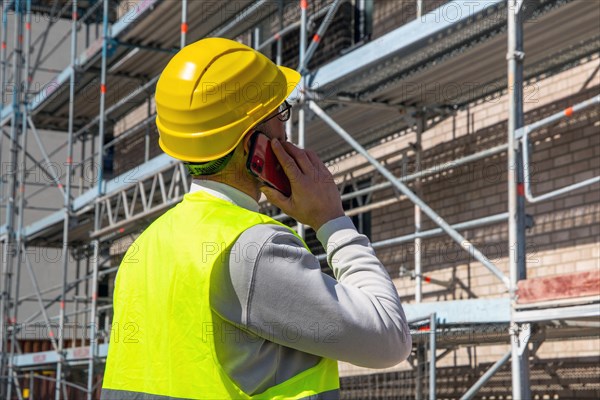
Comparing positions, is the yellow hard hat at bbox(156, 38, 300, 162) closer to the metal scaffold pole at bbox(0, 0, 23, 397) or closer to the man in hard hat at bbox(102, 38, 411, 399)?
the man in hard hat at bbox(102, 38, 411, 399)

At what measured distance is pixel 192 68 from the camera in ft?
6.25

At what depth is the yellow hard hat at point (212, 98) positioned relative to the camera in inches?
73.7

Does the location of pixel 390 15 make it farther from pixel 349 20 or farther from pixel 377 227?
pixel 377 227

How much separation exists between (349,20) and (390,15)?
53 centimetres

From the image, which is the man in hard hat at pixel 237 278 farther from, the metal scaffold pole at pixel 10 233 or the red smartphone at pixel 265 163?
the metal scaffold pole at pixel 10 233

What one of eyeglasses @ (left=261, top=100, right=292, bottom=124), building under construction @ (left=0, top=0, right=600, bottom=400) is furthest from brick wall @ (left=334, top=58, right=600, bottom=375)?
eyeglasses @ (left=261, top=100, right=292, bottom=124)

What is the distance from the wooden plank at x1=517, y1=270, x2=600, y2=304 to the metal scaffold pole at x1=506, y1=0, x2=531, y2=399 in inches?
4.5

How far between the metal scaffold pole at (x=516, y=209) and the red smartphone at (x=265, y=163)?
13.5 feet

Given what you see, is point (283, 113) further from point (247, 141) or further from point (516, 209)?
point (516, 209)

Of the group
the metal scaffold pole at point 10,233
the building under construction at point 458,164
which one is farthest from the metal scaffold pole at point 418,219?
the metal scaffold pole at point 10,233

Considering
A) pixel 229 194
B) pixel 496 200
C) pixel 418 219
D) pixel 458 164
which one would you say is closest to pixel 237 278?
pixel 229 194

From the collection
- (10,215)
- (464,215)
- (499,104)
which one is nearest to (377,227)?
(464,215)

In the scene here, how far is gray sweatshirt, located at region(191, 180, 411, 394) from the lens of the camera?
5.52 ft

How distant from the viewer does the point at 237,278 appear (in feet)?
5.59
